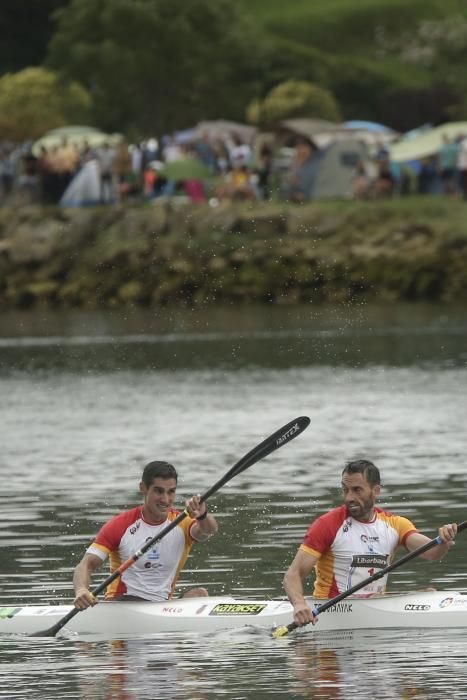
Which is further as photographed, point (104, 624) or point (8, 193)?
point (8, 193)

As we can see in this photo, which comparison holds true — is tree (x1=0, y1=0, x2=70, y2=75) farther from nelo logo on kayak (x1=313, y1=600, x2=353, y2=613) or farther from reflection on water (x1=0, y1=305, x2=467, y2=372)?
nelo logo on kayak (x1=313, y1=600, x2=353, y2=613)

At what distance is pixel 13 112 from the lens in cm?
8588

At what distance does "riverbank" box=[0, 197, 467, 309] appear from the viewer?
218 ft

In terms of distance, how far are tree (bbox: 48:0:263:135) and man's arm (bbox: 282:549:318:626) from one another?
3062 inches

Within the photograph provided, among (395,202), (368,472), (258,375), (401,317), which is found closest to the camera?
(368,472)

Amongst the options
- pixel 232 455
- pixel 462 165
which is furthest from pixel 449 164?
pixel 232 455

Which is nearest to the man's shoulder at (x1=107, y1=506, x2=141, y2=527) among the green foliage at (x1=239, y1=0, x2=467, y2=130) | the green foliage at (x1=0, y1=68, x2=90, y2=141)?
the green foliage at (x1=0, y1=68, x2=90, y2=141)

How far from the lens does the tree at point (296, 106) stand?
Answer: 306 ft

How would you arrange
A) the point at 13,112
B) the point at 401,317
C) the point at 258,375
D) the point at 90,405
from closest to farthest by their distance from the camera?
the point at 90,405
the point at 258,375
the point at 401,317
the point at 13,112

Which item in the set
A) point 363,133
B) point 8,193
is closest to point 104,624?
point 8,193

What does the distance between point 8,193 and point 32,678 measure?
183 feet

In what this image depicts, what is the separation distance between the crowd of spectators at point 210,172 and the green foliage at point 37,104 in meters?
12.6

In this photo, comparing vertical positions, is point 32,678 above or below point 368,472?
below

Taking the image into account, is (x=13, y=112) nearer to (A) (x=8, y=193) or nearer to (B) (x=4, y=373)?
(A) (x=8, y=193)
